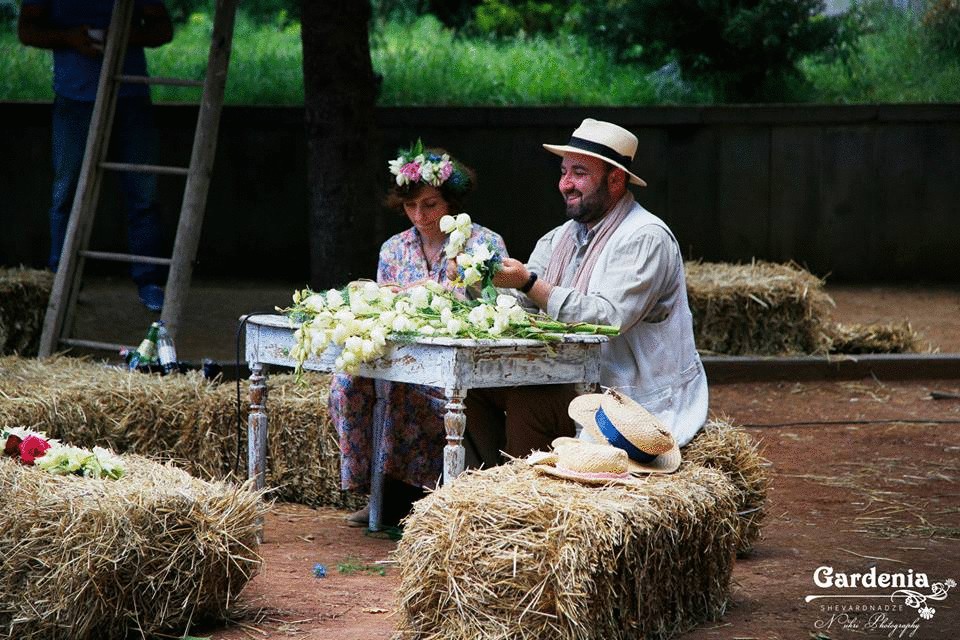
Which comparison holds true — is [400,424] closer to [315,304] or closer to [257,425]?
[257,425]

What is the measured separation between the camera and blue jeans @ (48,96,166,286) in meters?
8.59

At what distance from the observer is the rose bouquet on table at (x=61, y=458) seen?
15.2ft

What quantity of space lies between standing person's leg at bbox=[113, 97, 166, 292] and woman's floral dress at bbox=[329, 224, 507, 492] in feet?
9.92

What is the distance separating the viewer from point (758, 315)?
9539 millimetres

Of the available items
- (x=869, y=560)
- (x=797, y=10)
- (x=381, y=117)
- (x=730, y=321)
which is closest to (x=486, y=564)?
(x=869, y=560)

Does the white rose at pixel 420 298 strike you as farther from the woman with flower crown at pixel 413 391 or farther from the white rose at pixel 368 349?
the woman with flower crown at pixel 413 391

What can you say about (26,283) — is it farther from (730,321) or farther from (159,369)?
(730,321)

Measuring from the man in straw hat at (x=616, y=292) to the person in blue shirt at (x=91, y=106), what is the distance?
376 centimetres

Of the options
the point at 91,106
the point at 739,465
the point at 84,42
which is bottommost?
the point at 739,465

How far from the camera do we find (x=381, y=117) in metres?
12.4

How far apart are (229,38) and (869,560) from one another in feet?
15.0

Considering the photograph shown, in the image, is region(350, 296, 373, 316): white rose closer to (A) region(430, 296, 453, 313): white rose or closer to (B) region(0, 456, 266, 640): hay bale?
(A) region(430, 296, 453, 313): white rose

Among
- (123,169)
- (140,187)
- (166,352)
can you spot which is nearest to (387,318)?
(166,352)

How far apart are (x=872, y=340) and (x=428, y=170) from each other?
16.1ft
